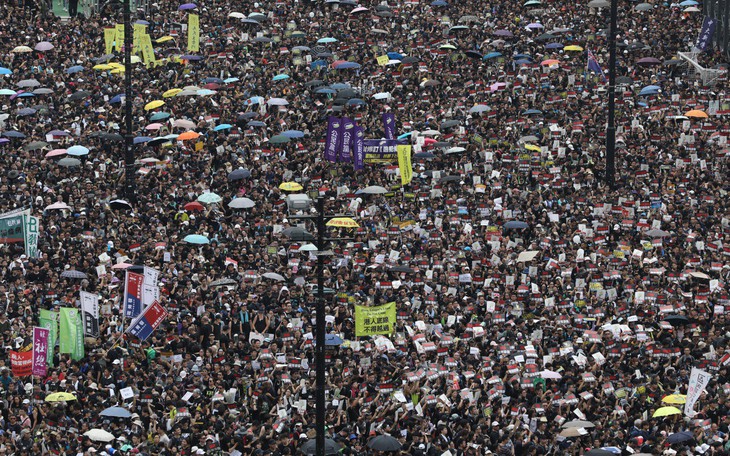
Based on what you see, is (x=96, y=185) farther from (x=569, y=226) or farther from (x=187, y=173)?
(x=569, y=226)

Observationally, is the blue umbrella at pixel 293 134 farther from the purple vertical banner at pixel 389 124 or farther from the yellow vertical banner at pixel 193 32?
the yellow vertical banner at pixel 193 32

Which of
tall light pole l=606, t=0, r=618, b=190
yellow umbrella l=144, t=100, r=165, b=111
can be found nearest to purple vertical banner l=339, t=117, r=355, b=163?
yellow umbrella l=144, t=100, r=165, b=111

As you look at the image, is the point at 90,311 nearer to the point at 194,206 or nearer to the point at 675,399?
the point at 194,206

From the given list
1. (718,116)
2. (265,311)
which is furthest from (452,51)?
(265,311)

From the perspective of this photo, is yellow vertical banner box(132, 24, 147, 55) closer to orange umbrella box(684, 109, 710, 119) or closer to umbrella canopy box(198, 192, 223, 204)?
umbrella canopy box(198, 192, 223, 204)

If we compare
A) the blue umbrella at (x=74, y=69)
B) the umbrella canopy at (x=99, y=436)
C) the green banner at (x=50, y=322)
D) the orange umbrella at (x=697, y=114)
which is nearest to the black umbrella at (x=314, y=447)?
the umbrella canopy at (x=99, y=436)

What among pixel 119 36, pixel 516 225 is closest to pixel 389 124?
pixel 516 225
